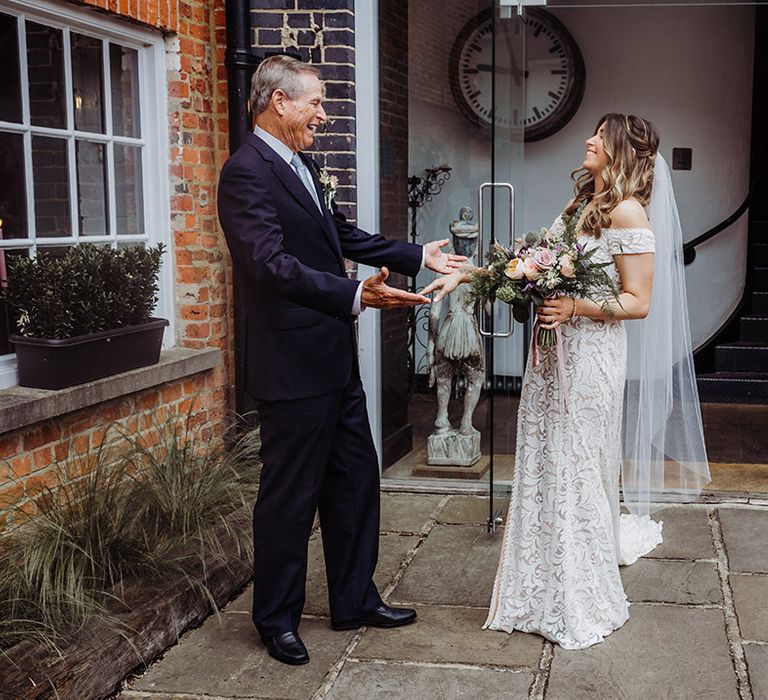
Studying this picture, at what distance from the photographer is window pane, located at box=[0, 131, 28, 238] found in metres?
4.26

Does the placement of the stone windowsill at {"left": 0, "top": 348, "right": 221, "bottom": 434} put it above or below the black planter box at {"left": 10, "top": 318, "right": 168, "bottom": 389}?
below

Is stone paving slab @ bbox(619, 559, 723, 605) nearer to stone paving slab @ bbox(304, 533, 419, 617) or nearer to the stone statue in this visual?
stone paving slab @ bbox(304, 533, 419, 617)

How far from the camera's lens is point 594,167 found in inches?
157

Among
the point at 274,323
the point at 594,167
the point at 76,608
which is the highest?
the point at 594,167

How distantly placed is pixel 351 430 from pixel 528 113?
5128mm

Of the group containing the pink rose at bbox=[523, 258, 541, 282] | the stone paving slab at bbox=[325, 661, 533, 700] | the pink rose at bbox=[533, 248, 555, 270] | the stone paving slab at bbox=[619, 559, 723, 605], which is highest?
the pink rose at bbox=[533, 248, 555, 270]

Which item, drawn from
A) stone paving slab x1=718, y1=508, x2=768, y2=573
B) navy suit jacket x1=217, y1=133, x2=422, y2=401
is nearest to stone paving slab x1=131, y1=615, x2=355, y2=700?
navy suit jacket x1=217, y1=133, x2=422, y2=401

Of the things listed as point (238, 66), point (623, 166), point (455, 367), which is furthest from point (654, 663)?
point (238, 66)

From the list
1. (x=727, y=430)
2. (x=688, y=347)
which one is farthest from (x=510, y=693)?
(x=727, y=430)

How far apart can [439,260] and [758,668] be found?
5.67ft

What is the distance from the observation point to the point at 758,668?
351cm

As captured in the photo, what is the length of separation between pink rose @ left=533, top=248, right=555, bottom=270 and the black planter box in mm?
1899

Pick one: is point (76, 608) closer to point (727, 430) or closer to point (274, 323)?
point (274, 323)

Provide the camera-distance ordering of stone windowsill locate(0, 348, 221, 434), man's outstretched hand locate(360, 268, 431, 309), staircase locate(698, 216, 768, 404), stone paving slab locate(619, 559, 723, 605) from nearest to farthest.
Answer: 1. man's outstretched hand locate(360, 268, 431, 309)
2. stone windowsill locate(0, 348, 221, 434)
3. stone paving slab locate(619, 559, 723, 605)
4. staircase locate(698, 216, 768, 404)
